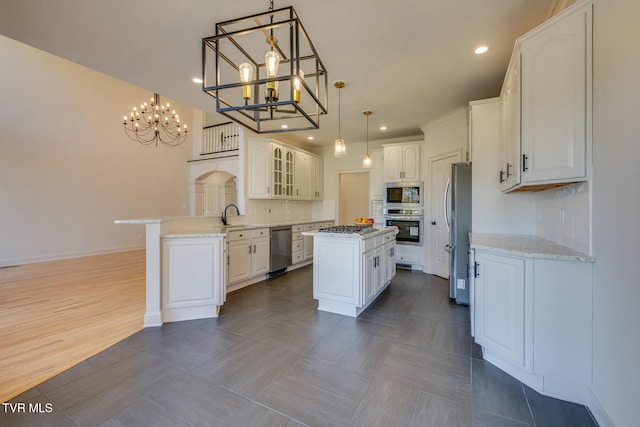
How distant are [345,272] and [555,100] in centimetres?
223

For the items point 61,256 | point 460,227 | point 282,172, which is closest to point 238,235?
point 282,172

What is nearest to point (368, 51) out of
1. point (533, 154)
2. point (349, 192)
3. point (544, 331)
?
point (533, 154)

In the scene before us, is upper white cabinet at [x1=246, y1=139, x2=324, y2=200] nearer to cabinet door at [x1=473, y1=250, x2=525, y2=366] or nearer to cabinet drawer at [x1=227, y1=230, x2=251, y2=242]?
cabinet drawer at [x1=227, y1=230, x2=251, y2=242]

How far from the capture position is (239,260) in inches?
154

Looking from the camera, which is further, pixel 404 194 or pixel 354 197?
pixel 354 197

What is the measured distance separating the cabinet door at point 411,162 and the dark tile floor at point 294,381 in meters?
2.92

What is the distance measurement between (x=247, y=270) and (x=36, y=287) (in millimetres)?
3072

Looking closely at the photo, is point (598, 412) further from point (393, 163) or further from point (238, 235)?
point (393, 163)

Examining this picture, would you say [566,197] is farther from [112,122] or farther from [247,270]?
[112,122]

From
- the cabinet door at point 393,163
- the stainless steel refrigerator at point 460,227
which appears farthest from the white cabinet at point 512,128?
the cabinet door at point 393,163

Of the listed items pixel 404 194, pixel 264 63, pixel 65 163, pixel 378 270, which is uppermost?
pixel 264 63

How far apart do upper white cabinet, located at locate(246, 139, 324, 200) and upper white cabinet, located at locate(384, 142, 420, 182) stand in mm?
1783

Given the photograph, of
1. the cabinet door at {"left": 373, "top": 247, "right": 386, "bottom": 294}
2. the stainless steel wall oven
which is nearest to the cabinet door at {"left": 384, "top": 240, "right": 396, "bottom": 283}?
the cabinet door at {"left": 373, "top": 247, "right": 386, "bottom": 294}

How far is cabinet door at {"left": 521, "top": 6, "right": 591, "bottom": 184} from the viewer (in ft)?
5.22
